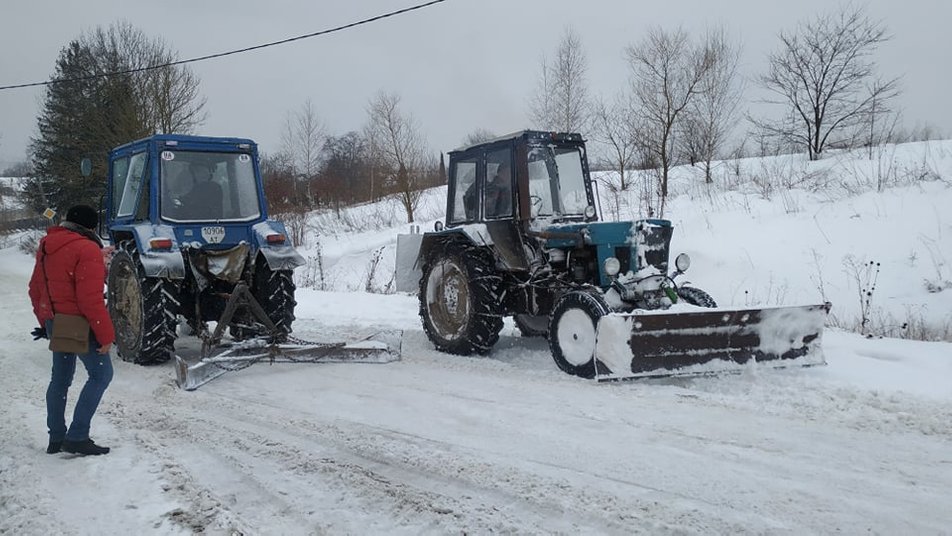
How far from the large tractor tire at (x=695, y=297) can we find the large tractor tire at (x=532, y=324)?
1.75 metres

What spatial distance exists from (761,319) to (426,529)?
385 centimetres

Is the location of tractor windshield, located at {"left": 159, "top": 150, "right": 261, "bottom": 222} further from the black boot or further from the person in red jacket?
the black boot

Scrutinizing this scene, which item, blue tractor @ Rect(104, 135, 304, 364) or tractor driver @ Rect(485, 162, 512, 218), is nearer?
blue tractor @ Rect(104, 135, 304, 364)

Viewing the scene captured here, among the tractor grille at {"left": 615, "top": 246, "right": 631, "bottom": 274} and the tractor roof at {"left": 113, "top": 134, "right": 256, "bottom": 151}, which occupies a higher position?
the tractor roof at {"left": 113, "top": 134, "right": 256, "bottom": 151}

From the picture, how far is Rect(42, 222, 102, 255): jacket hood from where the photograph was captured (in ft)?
13.3

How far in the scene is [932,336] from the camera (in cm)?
775

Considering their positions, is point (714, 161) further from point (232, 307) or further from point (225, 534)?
point (225, 534)

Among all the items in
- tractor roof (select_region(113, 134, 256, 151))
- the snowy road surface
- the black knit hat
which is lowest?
the snowy road surface

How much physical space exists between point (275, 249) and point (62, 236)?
2966 millimetres

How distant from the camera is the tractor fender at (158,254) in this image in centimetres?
629

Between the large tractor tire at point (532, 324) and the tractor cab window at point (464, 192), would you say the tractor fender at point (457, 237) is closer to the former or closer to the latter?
the tractor cab window at point (464, 192)

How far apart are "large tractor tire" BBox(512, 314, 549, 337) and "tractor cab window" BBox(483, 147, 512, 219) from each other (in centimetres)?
134

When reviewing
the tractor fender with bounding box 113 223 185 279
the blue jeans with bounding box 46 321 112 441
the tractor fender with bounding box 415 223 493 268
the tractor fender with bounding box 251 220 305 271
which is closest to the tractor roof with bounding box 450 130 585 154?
the tractor fender with bounding box 415 223 493 268

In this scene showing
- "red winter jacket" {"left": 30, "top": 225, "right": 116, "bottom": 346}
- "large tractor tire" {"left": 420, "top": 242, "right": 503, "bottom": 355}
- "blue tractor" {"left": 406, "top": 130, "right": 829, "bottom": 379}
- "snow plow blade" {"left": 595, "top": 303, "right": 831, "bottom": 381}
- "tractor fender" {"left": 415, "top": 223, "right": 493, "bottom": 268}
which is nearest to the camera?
"red winter jacket" {"left": 30, "top": 225, "right": 116, "bottom": 346}
